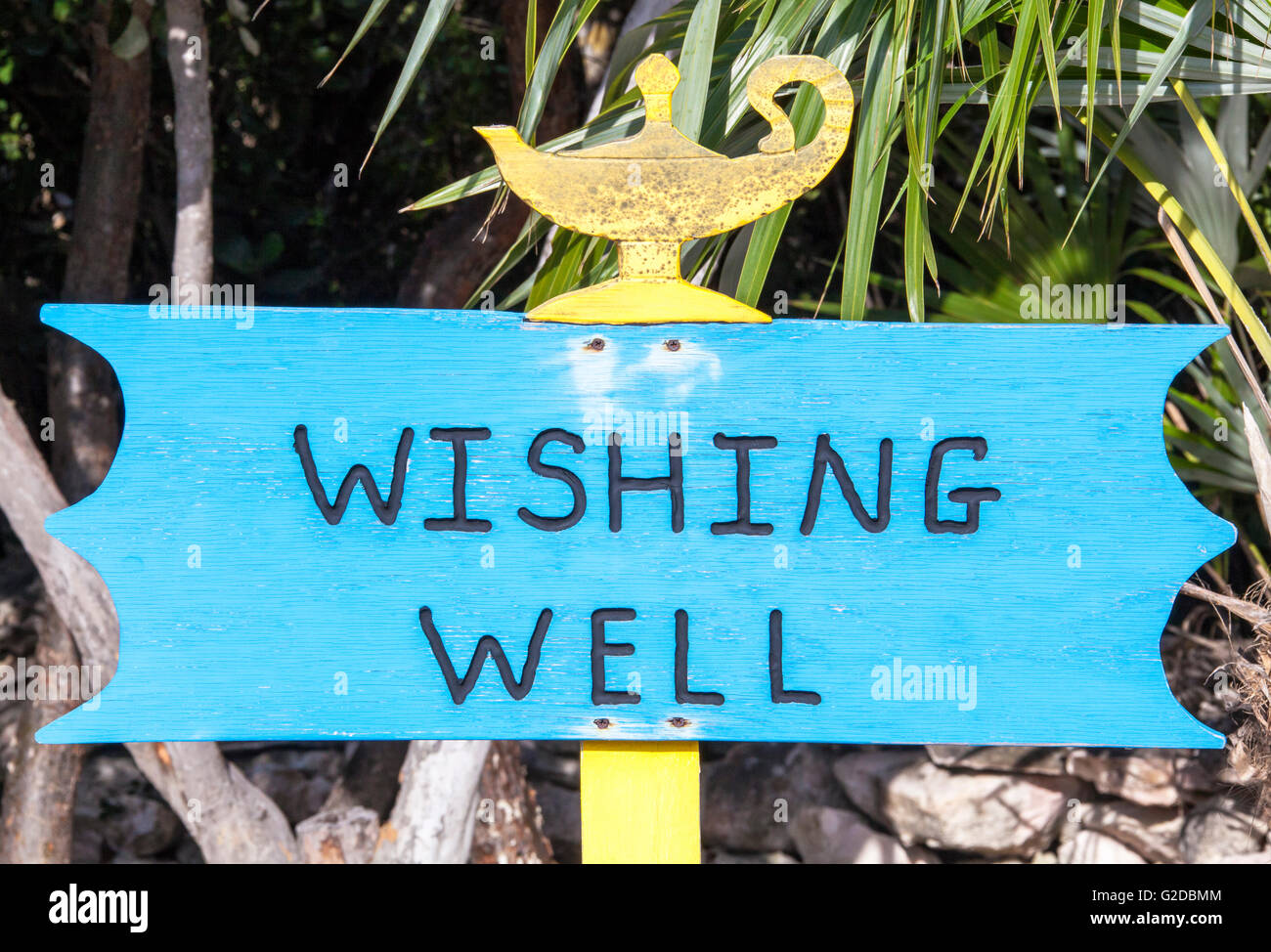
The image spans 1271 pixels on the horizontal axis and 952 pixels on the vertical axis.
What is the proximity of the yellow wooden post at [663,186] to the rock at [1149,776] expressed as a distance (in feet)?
6.20

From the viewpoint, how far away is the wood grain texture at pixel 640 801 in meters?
0.81

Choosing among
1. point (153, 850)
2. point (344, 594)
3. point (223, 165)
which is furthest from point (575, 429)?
point (153, 850)

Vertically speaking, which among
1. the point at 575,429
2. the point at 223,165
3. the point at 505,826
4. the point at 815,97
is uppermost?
the point at 223,165

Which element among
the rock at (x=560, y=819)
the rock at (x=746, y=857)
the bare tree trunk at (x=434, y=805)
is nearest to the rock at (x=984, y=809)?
the rock at (x=746, y=857)

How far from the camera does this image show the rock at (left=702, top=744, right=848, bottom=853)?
2.50m

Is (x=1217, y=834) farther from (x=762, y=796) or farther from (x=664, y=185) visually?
(x=664, y=185)

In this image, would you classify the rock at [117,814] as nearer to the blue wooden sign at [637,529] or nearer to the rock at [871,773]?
the rock at [871,773]

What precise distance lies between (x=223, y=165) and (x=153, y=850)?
1594mm

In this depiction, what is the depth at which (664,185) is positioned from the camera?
0.76 metres

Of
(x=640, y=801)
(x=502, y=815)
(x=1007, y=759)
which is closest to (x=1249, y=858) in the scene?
(x=1007, y=759)

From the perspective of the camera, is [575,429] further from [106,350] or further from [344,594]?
[106,350]

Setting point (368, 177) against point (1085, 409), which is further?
point (368, 177)

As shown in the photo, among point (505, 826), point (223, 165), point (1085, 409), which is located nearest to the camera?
point (1085, 409)

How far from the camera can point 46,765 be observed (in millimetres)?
1790
